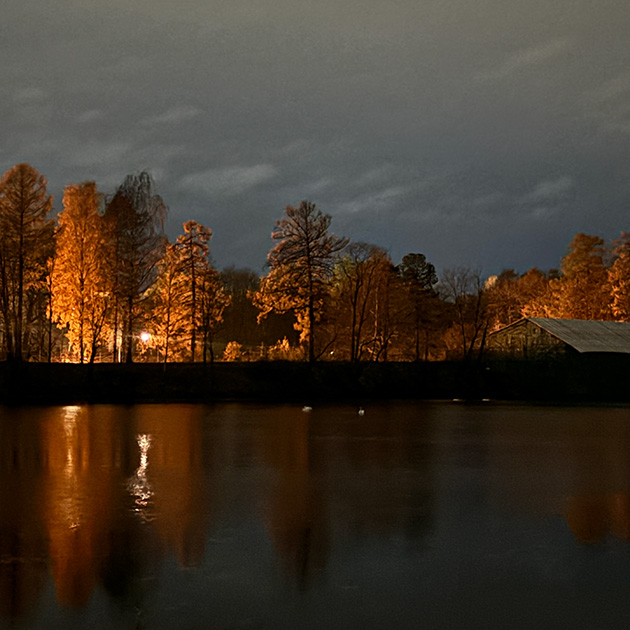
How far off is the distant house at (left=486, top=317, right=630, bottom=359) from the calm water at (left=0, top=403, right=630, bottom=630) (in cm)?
4591

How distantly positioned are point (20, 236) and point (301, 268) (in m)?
Result: 21.7

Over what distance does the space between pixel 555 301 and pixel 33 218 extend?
6275 cm

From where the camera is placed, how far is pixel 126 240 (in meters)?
60.2

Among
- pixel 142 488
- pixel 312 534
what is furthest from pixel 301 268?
pixel 312 534

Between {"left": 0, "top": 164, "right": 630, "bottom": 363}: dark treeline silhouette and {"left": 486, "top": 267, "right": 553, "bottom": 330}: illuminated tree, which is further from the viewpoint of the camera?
{"left": 486, "top": 267, "right": 553, "bottom": 330}: illuminated tree

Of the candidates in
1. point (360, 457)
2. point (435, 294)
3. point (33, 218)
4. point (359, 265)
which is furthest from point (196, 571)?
point (435, 294)

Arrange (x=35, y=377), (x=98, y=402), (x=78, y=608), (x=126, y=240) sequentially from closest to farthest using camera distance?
1. (x=78, y=608)
2. (x=98, y=402)
3. (x=35, y=377)
4. (x=126, y=240)

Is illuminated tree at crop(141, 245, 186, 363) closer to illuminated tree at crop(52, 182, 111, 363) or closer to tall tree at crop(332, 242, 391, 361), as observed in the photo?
illuminated tree at crop(52, 182, 111, 363)

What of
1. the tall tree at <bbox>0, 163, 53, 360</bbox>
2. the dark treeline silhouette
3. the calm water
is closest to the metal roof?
the dark treeline silhouette

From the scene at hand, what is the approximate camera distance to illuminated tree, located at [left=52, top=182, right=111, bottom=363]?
184ft

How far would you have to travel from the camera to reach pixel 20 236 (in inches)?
2184

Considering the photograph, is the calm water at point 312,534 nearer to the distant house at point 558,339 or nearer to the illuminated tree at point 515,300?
the distant house at point 558,339

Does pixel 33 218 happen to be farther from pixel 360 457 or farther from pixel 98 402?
pixel 360 457

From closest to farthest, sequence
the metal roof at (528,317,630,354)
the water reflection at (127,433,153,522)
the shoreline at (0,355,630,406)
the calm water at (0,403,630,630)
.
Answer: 1. the calm water at (0,403,630,630)
2. the water reflection at (127,433,153,522)
3. the shoreline at (0,355,630,406)
4. the metal roof at (528,317,630,354)
